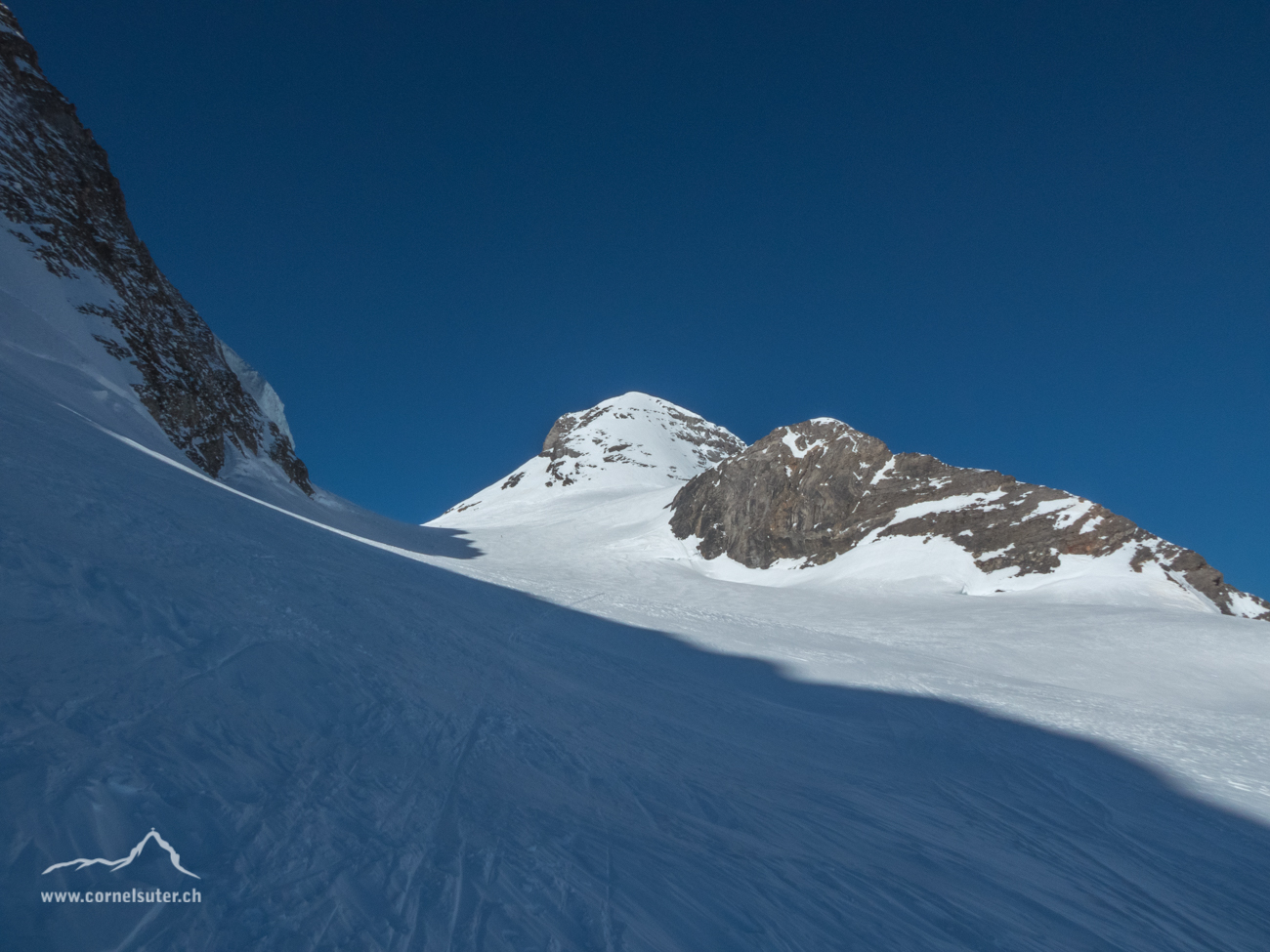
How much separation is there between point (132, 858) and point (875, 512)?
31768 mm

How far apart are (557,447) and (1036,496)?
6762cm

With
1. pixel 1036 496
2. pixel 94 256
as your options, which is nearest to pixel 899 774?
pixel 1036 496

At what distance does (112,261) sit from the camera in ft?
74.0

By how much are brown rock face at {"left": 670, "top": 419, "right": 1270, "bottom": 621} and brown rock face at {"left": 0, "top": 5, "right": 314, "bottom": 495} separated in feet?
76.4

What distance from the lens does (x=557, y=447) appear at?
87.0 meters

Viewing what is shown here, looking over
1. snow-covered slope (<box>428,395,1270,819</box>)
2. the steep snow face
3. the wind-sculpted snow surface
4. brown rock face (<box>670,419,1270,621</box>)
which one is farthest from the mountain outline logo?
the steep snow face

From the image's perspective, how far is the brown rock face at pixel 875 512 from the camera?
2316cm

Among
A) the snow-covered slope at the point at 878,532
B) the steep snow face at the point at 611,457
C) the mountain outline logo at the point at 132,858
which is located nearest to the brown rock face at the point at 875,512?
the snow-covered slope at the point at 878,532

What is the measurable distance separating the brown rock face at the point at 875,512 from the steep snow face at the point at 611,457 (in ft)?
38.2

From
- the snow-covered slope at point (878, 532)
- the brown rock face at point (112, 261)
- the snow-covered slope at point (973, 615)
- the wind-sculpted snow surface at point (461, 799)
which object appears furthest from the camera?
the snow-covered slope at point (878, 532)

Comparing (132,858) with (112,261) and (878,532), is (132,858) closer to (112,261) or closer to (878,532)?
(112,261)

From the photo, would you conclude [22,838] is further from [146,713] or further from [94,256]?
[94,256]

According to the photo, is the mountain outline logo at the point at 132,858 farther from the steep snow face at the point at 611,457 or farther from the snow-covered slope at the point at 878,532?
the steep snow face at the point at 611,457

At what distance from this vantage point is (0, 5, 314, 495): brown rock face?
19.5m
